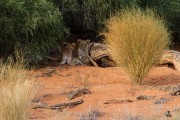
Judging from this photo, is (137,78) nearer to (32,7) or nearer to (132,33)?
(132,33)

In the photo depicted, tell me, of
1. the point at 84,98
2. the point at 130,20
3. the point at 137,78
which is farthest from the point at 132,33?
the point at 84,98

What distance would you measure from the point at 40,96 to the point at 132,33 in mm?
2463

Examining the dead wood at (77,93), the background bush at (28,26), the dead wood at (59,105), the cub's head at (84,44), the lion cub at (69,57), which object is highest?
the background bush at (28,26)

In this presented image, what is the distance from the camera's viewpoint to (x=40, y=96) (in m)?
9.66

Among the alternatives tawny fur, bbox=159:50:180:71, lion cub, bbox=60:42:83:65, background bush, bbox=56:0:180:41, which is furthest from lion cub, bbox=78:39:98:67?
tawny fur, bbox=159:50:180:71

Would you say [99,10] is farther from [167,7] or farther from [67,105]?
[67,105]

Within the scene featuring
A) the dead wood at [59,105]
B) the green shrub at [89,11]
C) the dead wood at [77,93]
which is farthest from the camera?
the green shrub at [89,11]

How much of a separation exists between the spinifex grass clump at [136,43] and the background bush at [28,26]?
2761 millimetres

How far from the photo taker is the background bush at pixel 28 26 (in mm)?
12664

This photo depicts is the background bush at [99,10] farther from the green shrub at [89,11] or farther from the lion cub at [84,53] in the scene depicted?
the lion cub at [84,53]

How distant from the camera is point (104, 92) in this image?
397 inches

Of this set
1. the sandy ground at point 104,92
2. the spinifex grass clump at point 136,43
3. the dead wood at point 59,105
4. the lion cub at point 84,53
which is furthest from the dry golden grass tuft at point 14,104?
the lion cub at point 84,53

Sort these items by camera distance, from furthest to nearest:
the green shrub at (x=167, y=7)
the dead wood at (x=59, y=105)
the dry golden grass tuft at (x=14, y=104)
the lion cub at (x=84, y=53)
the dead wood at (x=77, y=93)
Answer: the green shrub at (x=167, y=7) < the lion cub at (x=84, y=53) < the dead wood at (x=77, y=93) < the dead wood at (x=59, y=105) < the dry golden grass tuft at (x=14, y=104)

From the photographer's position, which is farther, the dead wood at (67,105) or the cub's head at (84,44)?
the cub's head at (84,44)
